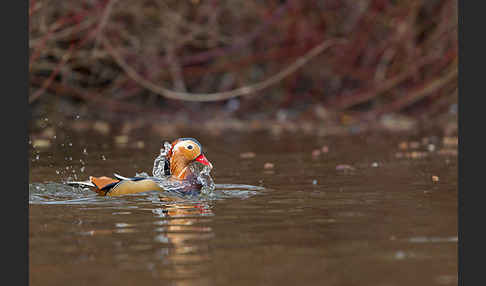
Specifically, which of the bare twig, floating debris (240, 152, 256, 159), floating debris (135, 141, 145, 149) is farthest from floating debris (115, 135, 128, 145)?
floating debris (240, 152, 256, 159)

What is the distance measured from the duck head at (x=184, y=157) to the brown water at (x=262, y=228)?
1.09 ft

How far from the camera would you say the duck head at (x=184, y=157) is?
8406 mm

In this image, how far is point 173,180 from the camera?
27.6 ft

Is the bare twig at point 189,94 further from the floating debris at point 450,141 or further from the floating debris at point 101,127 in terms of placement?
the floating debris at point 450,141

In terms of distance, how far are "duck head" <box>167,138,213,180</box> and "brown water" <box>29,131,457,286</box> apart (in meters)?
0.33

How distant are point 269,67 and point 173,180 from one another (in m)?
11.3

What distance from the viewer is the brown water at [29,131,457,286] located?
205 inches

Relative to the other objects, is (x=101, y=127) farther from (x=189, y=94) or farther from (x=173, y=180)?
(x=173, y=180)

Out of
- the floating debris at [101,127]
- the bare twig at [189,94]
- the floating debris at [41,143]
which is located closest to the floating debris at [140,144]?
the bare twig at [189,94]

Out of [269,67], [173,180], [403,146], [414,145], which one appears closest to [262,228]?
[173,180]

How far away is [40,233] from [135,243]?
33.4 inches

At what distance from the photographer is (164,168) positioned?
28.6 feet

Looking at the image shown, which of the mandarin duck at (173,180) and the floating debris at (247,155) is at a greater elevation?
the floating debris at (247,155)

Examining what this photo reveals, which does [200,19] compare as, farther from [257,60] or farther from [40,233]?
[40,233]
